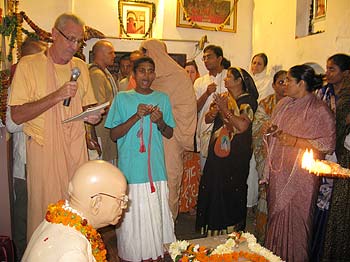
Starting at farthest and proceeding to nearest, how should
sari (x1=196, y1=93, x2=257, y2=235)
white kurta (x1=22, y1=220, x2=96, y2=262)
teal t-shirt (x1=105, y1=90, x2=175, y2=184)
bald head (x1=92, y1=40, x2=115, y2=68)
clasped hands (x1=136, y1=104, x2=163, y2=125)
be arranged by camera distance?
bald head (x1=92, y1=40, x2=115, y2=68) < sari (x1=196, y1=93, x2=257, y2=235) < teal t-shirt (x1=105, y1=90, x2=175, y2=184) < clasped hands (x1=136, y1=104, x2=163, y2=125) < white kurta (x1=22, y1=220, x2=96, y2=262)

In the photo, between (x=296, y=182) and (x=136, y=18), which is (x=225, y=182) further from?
(x=136, y=18)

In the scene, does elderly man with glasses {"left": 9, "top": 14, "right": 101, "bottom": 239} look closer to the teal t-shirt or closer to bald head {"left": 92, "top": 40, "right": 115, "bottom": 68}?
the teal t-shirt

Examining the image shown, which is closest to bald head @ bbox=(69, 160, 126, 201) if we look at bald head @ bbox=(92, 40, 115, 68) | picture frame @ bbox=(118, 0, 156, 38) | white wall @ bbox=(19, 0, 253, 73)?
bald head @ bbox=(92, 40, 115, 68)

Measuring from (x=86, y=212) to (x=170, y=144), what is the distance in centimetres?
218

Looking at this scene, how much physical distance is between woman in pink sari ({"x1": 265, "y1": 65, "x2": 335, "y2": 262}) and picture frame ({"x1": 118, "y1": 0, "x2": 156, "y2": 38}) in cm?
447

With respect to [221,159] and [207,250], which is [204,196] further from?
[207,250]

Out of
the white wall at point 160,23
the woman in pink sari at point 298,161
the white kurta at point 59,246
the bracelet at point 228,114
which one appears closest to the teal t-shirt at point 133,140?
the bracelet at point 228,114

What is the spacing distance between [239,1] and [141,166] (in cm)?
531

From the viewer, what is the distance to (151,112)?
3186mm

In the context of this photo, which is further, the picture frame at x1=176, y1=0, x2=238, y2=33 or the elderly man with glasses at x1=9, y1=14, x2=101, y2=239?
the picture frame at x1=176, y1=0, x2=238, y2=33

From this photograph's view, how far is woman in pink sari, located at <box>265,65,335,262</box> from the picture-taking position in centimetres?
334

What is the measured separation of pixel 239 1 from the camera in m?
7.34

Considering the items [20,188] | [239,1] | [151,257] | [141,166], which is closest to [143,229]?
[151,257]

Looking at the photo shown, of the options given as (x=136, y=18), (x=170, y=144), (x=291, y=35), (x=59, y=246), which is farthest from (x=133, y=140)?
(x=136, y=18)
